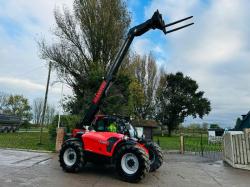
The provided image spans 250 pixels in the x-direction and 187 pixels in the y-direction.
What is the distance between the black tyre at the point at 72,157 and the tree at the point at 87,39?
1408 cm

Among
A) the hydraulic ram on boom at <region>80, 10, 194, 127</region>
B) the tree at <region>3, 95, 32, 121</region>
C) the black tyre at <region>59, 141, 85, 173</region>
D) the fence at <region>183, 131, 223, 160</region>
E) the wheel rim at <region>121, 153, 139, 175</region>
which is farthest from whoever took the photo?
the tree at <region>3, 95, 32, 121</region>

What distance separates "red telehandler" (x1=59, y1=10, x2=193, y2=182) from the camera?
29.4 ft

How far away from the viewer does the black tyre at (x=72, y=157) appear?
9.77m

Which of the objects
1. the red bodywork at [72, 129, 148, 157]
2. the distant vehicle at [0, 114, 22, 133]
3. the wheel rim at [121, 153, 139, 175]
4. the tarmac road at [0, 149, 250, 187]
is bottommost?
the tarmac road at [0, 149, 250, 187]

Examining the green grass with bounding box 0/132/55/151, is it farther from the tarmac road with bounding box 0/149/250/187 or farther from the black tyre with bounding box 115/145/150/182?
the black tyre with bounding box 115/145/150/182

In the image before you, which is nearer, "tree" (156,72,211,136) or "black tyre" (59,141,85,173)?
"black tyre" (59,141,85,173)

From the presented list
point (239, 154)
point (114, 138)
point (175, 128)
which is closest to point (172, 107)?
point (175, 128)

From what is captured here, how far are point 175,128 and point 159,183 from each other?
1842 inches

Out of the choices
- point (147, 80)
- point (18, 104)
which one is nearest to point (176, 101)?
point (147, 80)

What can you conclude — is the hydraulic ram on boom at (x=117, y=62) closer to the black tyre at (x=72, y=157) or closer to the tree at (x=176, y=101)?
the black tyre at (x=72, y=157)

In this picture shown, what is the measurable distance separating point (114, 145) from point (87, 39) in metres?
17.5

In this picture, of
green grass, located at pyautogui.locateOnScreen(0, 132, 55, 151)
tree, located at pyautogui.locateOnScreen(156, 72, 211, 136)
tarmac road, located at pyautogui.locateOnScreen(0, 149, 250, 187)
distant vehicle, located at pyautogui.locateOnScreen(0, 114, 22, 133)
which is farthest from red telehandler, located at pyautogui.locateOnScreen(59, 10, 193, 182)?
tree, located at pyautogui.locateOnScreen(156, 72, 211, 136)

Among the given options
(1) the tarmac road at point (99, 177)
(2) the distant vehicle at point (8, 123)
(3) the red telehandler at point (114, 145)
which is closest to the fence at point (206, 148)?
(1) the tarmac road at point (99, 177)

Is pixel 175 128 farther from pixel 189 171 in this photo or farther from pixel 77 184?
pixel 77 184
